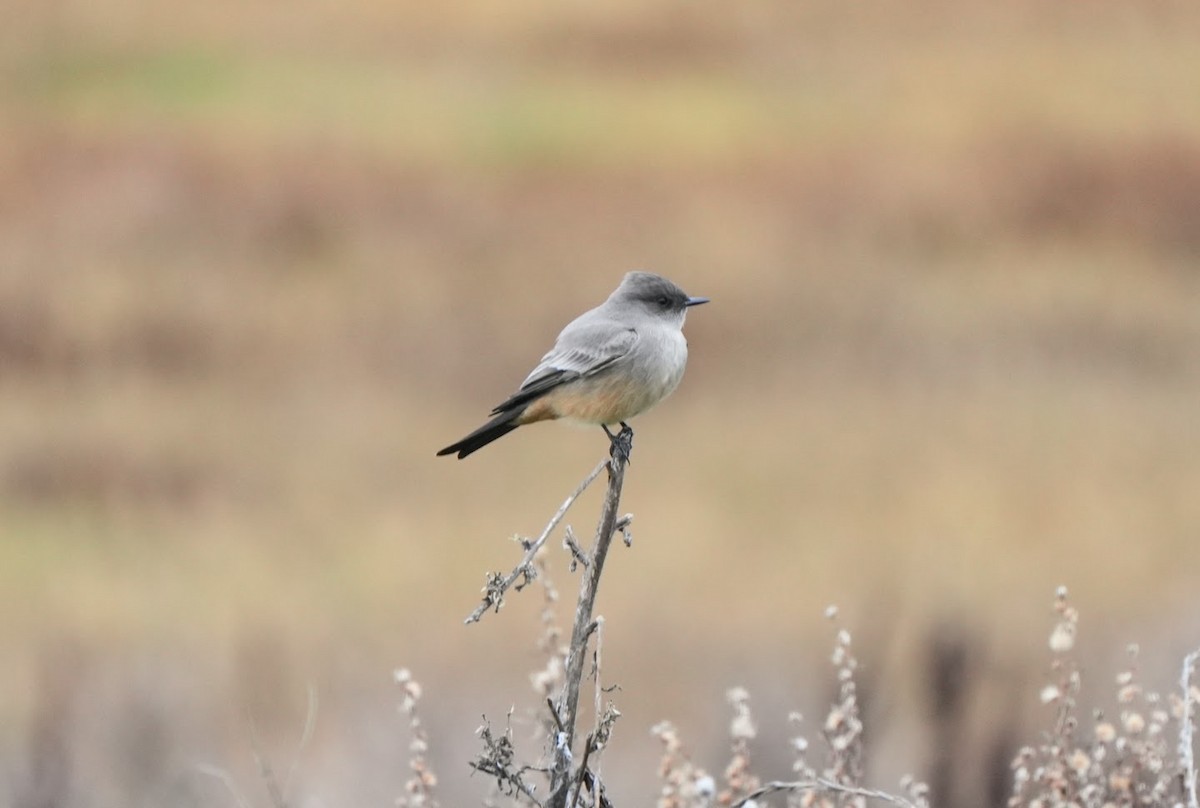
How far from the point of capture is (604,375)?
497cm

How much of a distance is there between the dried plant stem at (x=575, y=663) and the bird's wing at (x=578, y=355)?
1.44 metres

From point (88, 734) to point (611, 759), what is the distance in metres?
→ 2.54

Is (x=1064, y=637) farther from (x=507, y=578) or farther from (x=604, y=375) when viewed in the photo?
(x=604, y=375)

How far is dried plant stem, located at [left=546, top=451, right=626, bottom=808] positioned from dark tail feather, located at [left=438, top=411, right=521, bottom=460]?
1.03 m

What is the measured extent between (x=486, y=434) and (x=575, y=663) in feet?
5.10

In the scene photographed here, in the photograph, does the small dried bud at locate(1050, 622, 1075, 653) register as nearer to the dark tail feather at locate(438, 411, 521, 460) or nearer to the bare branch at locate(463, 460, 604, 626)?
the bare branch at locate(463, 460, 604, 626)

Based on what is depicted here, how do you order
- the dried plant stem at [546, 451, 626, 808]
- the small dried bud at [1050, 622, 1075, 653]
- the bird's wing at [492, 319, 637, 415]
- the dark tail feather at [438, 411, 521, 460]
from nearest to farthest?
1. the dried plant stem at [546, 451, 626, 808]
2. the small dried bud at [1050, 622, 1075, 653]
3. the dark tail feather at [438, 411, 521, 460]
4. the bird's wing at [492, 319, 637, 415]

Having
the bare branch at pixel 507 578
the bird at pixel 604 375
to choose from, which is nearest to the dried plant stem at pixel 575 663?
the bare branch at pixel 507 578

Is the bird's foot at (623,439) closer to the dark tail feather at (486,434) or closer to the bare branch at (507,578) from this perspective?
the dark tail feather at (486,434)

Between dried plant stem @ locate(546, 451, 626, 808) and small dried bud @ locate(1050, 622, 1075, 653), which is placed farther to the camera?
small dried bud @ locate(1050, 622, 1075, 653)

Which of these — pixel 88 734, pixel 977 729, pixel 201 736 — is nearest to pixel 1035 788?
pixel 977 729

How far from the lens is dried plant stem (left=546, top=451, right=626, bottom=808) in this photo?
3.07m

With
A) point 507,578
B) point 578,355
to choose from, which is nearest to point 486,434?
point 578,355

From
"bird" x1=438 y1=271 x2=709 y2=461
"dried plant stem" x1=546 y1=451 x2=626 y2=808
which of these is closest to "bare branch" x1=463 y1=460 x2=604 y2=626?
"dried plant stem" x1=546 y1=451 x2=626 y2=808
